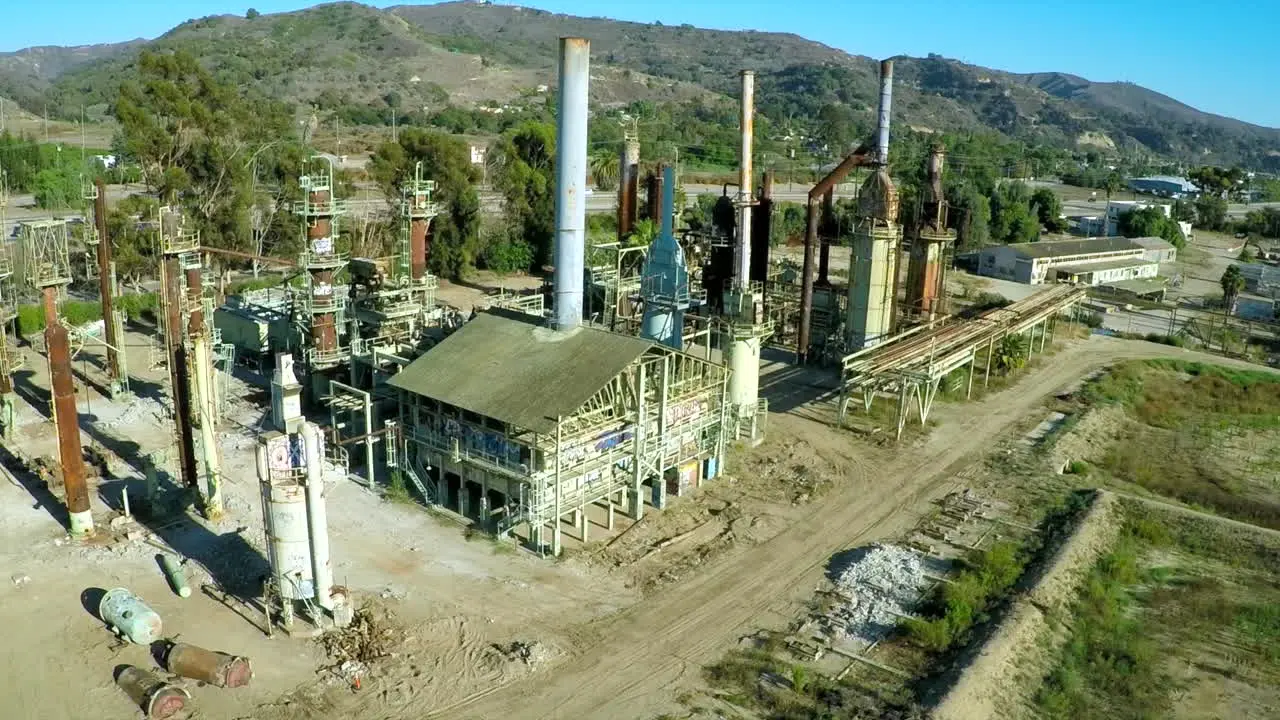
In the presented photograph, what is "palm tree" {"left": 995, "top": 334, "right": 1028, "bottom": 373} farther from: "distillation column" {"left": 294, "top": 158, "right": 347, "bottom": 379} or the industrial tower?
"distillation column" {"left": 294, "top": 158, "right": 347, "bottom": 379}

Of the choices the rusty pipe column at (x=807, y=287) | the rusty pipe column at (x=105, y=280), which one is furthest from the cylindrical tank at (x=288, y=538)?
the rusty pipe column at (x=807, y=287)

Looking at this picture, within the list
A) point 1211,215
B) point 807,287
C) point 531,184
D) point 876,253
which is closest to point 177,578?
point 807,287

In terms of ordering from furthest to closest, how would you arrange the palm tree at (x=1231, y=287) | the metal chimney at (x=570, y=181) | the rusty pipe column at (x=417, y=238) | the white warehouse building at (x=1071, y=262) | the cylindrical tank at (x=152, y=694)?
the white warehouse building at (x=1071, y=262) < the palm tree at (x=1231, y=287) < the rusty pipe column at (x=417, y=238) < the metal chimney at (x=570, y=181) < the cylindrical tank at (x=152, y=694)

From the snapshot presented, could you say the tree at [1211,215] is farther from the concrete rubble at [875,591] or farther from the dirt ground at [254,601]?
the dirt ground at [254,601]

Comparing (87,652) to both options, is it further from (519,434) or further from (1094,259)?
(1094,259)

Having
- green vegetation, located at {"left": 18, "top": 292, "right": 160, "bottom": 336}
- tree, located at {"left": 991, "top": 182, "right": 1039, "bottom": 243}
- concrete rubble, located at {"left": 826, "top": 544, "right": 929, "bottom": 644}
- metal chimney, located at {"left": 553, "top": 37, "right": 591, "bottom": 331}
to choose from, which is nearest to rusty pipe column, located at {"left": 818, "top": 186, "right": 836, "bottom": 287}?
metal chimney, located at {"left": 553, "top": 37, "right": 591, "bottom": 331}

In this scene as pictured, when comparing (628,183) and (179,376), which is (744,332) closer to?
(179,376)
